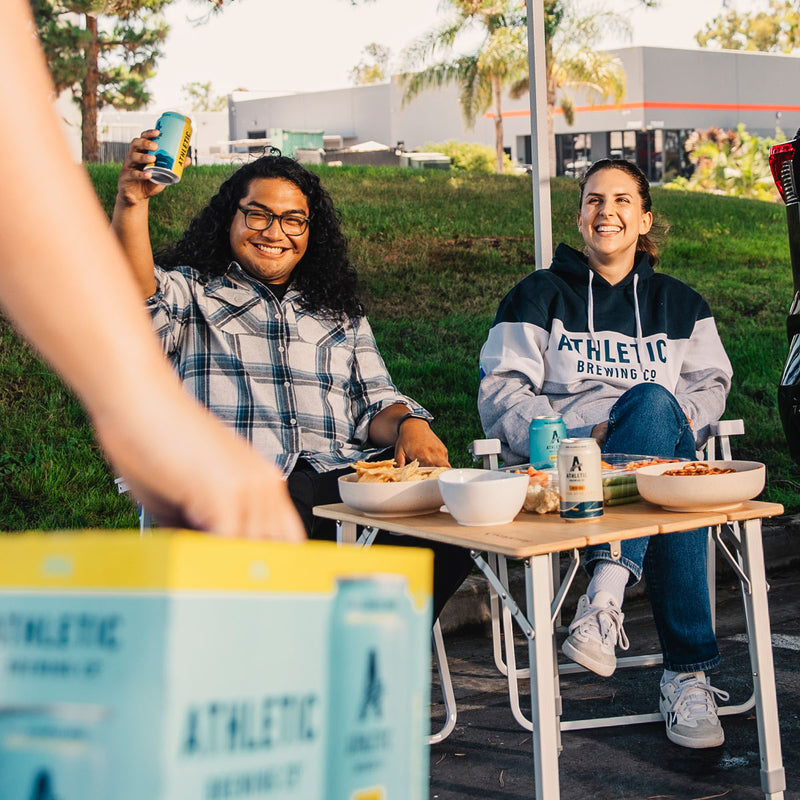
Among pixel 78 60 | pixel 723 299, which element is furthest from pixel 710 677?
pixel 78 60

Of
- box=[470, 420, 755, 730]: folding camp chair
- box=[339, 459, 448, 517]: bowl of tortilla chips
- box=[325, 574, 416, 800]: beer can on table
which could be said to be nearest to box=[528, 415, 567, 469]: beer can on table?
box=[470, 420, 755, 730]: folding camp chair

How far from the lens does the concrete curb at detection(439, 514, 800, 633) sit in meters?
4.21

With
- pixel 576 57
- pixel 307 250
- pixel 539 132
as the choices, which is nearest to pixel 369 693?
pixel 307 250

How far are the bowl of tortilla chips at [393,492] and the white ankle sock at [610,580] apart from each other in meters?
0.50

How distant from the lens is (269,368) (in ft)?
10.5

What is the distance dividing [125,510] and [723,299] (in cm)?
616

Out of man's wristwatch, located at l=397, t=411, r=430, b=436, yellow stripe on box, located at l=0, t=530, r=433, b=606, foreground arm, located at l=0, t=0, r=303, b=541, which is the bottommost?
man's wristwatch, located at l=397, t=411, r=430, b=436

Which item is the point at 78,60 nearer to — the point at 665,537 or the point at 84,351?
the point at 665,537

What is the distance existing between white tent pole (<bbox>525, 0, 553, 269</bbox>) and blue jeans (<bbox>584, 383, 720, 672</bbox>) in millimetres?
1446

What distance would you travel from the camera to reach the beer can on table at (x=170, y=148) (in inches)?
106

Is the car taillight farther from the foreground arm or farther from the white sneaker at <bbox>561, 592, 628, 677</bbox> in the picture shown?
the foreground arm

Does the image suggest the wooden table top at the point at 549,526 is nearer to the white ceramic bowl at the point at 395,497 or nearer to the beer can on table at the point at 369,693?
the white ceramic bowl at the point at 395,497

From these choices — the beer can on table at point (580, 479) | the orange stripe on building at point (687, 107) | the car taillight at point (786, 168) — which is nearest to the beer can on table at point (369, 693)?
the beer can on table at point (580, 479)

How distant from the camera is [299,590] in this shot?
690 mm
